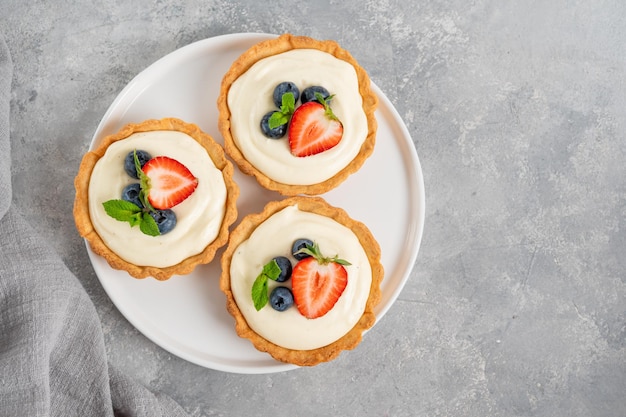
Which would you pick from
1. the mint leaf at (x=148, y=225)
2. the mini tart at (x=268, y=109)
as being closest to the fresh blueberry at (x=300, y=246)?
the mini tart at (x=268, y=109)

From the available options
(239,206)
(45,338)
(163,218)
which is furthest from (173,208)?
(45,338)

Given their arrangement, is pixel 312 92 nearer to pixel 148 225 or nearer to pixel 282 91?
pixel 282 91

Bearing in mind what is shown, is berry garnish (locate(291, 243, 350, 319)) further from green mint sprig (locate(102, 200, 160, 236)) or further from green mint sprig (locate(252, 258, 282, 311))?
green mint sprig (locate(102, 200, 160, 236))

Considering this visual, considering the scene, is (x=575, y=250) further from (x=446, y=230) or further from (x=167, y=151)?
(x=167, y=151)

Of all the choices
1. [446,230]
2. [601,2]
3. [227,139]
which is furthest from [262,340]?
[601,2]

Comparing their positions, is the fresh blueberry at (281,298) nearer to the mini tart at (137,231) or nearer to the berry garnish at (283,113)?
the mini tart at (137,231)
